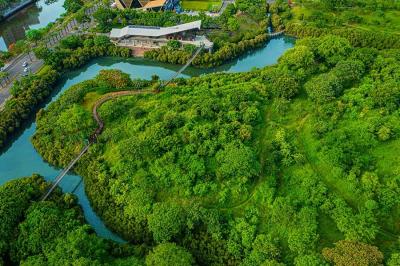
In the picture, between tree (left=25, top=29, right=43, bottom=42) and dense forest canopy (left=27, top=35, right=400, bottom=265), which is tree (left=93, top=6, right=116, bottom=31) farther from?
dense forest canopy (left=27, top=35, right=400, bottom=265)

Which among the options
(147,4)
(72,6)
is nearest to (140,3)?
(147,4)

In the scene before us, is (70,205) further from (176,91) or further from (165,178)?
(176,91)

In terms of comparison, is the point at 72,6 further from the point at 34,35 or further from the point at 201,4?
the point at 201,4

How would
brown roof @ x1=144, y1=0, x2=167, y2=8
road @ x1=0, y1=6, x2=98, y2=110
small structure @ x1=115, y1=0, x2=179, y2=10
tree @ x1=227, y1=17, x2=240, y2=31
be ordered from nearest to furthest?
1. road @ x1=0, y1=6, x2=98, y2=110
2. tree @ x1=227, y1=17, x2=240, y2=31
3. brown roof @ x1=144, y1=0, x2=167, y2=8
4. small structure @ x1=115, y1=0, x2=179, y2=10

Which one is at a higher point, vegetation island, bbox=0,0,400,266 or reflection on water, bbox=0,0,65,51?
reflection on water, bbox=0,0,65,51

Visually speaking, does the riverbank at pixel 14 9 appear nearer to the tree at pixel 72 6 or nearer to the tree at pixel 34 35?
the tree at pixel 72 6

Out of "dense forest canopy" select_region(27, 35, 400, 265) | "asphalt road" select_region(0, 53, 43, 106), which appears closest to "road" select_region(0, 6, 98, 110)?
"asphalt road" select_region(0, 53, 43, 106)

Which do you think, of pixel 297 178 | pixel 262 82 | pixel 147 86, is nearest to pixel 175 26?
pixel 147 86

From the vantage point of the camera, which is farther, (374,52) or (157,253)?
(374,52)
